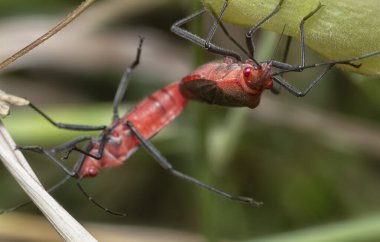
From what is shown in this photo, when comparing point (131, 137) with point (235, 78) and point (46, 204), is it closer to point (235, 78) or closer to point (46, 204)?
point (235, 78)

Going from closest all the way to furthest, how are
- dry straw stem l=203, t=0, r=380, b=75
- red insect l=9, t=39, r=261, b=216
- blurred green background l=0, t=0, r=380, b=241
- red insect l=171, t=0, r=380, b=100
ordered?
dry straw stem l=203, t=0, r=380, b=75
red insect l=171, t=0, r=380, b=100
red insect l=9, t=39, r=261, b=216
blurred green background l=0, t=0, r=380, b=241

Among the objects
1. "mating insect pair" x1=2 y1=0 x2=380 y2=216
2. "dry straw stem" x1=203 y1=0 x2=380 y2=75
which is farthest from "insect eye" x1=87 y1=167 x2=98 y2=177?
"dry straw stem" x1=203 y1=0 x2=380 y2=75

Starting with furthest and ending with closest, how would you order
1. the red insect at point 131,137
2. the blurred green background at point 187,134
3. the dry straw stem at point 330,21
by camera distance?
the blurred green background at point 187,134 < the red insect at point 131,137 < the dry straw stem at point 330,21

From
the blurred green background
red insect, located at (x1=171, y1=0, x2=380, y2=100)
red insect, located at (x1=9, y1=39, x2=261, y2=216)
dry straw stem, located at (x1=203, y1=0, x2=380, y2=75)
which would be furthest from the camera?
the blurred green background

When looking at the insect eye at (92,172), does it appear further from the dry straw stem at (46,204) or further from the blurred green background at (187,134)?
the dry straw stem at (46,204)

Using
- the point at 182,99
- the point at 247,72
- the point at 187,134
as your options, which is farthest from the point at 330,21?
the point at 187,134

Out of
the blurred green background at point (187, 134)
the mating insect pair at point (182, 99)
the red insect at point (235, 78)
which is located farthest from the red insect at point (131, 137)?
the blurred green background at point (187, 134)

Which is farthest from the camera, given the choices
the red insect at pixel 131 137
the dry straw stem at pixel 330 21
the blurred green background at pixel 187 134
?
the blurred green background at pixel 187 134

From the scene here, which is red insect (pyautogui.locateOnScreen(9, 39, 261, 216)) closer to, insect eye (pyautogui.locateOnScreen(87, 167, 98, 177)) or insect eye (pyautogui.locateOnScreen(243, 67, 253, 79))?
insect eye (pyautogui.locateOnScreen(87, 167, 98, 177))
